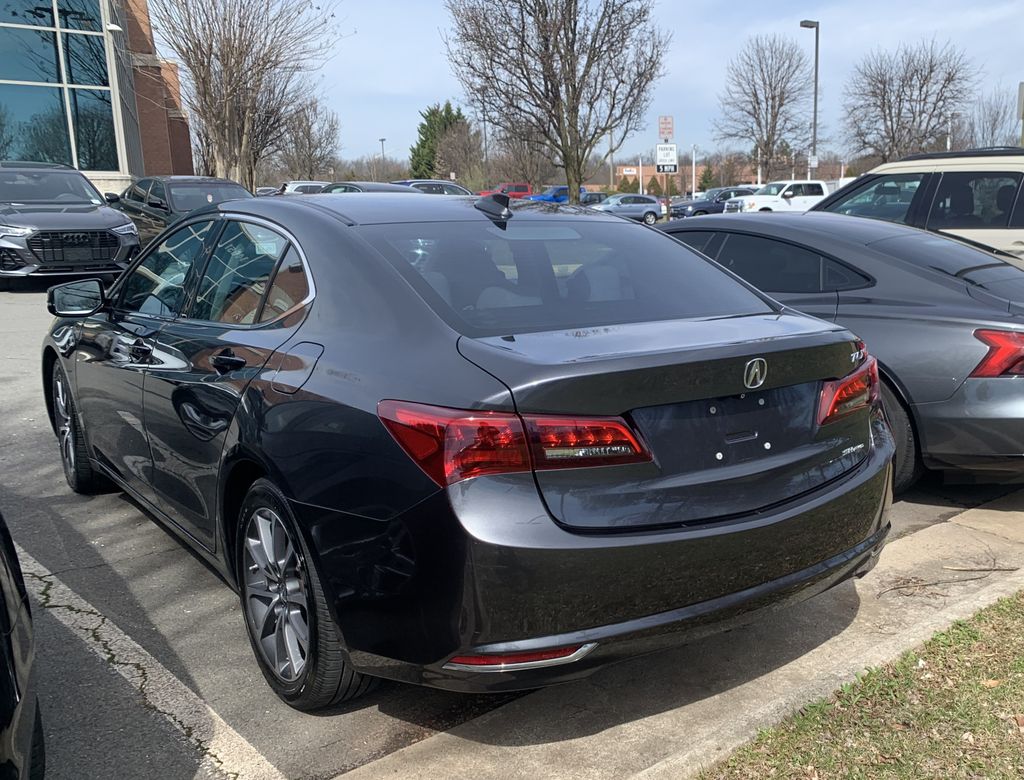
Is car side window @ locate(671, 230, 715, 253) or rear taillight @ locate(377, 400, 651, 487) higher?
car side window @ locate(671, 230, 715, 253)

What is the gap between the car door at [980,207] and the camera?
7594 mm

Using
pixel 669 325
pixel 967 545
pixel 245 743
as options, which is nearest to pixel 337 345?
pixel 669 325

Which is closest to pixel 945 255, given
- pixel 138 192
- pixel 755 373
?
pixel 755 373

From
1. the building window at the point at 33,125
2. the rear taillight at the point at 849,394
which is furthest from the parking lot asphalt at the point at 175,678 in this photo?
the building window at the point at 33,125

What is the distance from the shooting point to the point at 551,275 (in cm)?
332

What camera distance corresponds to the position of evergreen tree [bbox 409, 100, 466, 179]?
63.7 metres

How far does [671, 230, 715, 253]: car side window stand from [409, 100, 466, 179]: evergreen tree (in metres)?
57.2

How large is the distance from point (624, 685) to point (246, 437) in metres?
1.48

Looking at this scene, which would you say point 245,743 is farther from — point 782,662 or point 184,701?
point 782,662

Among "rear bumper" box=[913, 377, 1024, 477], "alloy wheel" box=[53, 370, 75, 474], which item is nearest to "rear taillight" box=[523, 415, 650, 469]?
"rear bumper" box=[913, 377, 1024, 477]

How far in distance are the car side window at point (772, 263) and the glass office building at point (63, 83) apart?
22.2 metres

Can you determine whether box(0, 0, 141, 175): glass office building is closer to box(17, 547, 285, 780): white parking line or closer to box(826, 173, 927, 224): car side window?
box(826, 173, 927, 224): car side window

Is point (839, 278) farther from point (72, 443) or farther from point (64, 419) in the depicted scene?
point (64, 419)

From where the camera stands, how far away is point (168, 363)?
3617mm
